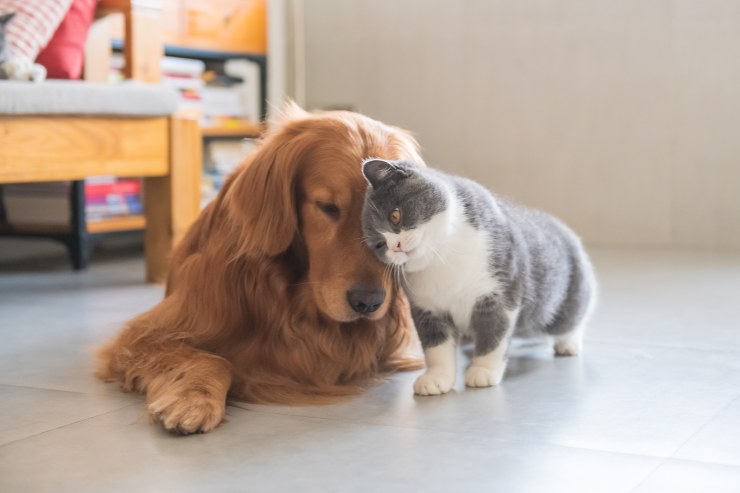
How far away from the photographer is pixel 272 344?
6.08ft

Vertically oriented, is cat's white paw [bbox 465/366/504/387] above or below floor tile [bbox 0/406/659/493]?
below

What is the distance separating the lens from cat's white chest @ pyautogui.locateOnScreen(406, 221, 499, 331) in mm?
1727

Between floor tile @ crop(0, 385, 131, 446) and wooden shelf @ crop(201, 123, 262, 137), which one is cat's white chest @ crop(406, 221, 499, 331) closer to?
floor tile @ crop(0, 385, 131, 446)

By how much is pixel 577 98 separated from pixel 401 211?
2.76 meters

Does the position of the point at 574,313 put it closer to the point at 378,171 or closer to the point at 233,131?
the point at 378,171

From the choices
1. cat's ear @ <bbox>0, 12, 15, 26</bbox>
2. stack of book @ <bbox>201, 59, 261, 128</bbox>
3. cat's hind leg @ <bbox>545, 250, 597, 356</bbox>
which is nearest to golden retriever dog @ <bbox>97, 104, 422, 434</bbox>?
cat's hind leg @ <bbox>545, 250, 597, 356</bbox>

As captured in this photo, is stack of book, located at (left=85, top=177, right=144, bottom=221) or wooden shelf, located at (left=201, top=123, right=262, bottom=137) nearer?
stack of book, located at (left=85, top=177, right=144, bottom=221)

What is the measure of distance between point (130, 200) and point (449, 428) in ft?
9.04

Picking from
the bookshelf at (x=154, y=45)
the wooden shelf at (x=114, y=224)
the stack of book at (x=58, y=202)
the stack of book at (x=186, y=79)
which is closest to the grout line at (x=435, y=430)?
the bookshelf at (x=154, y=45)

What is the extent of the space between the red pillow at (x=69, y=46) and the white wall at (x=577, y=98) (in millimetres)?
1779

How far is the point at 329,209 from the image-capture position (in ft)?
5.84

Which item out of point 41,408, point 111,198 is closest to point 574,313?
point 41,408

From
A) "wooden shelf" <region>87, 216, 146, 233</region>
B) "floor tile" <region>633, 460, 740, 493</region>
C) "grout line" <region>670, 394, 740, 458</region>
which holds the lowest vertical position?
"wooden shelf" <region>87, 216, 146, 233</region>

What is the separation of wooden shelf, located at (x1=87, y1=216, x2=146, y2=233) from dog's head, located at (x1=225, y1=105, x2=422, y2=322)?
6.69 feet
